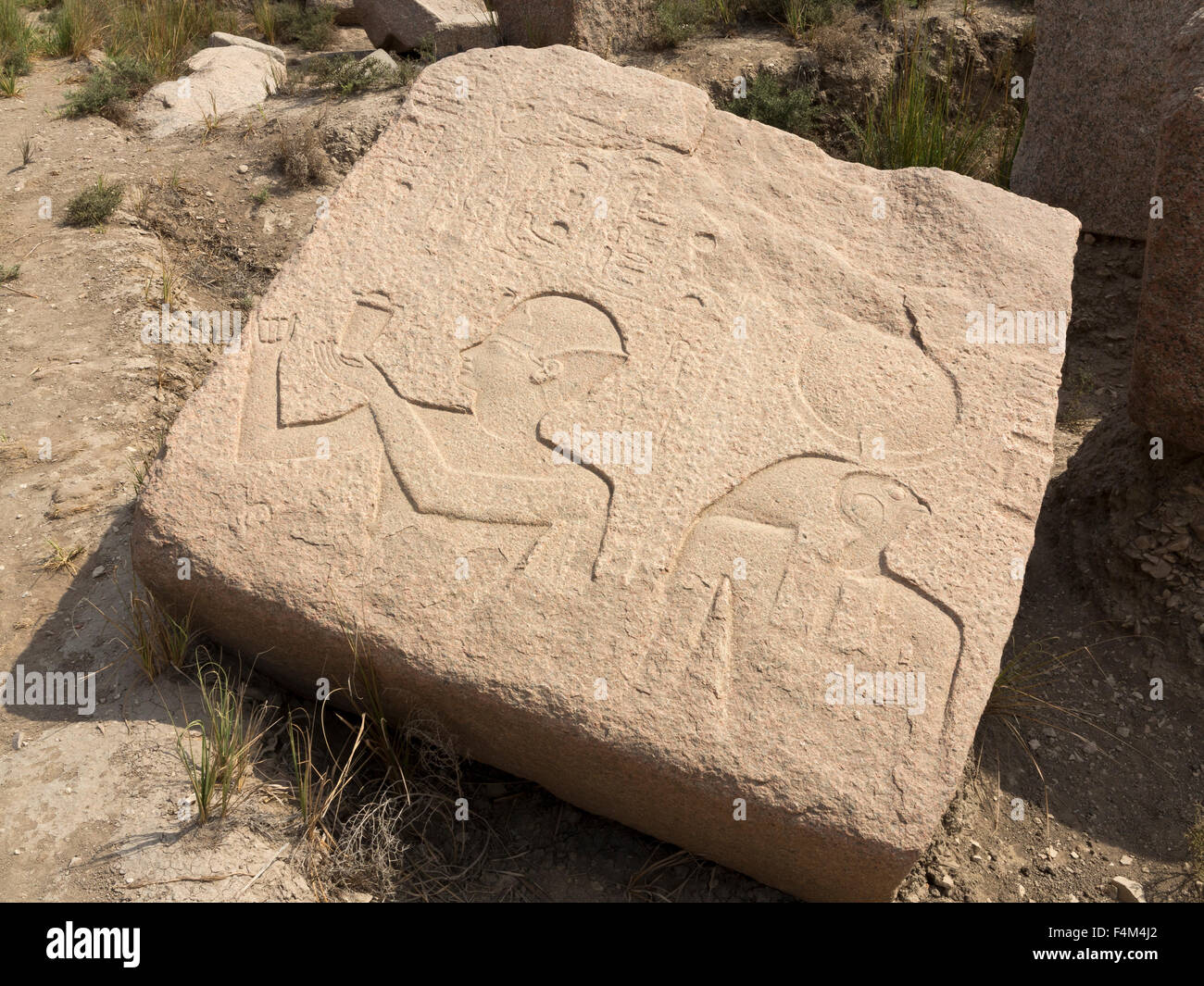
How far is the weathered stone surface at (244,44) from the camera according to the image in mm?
6359

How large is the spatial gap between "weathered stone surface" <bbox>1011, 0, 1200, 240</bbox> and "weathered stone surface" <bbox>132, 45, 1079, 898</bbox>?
4.57 ft

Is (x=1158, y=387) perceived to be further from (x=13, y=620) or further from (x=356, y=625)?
(x=13, y=620)

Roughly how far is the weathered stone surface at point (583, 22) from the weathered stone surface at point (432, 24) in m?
0.25

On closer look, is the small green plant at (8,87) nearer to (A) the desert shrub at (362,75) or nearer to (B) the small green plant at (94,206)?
(B) the small green plant at (94,206)

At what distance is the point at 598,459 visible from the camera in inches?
106

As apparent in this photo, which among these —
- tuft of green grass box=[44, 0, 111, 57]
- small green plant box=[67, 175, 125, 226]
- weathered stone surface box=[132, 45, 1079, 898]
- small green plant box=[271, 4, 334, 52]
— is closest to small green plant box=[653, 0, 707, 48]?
small green plant box=[271, 4, 334, 52]

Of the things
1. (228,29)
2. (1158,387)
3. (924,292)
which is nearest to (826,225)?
(924,292)

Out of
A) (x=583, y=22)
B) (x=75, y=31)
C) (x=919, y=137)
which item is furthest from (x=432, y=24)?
(x=919, y=137)

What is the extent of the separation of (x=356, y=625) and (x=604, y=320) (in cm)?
111

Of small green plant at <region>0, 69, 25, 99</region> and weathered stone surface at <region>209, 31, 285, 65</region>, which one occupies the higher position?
weathered stone surface at <region>209, 31, 285, 65</region>

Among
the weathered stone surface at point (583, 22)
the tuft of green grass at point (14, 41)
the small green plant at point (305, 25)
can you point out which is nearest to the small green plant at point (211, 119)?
the tuft of green grass at point (14, 41)

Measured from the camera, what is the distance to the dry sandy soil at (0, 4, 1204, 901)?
256cm

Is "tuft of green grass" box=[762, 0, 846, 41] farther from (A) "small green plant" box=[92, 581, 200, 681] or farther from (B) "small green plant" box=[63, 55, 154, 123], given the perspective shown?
(A) "small green plant" box=[92, 581, 200, 681]

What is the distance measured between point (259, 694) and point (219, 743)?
335 mm
